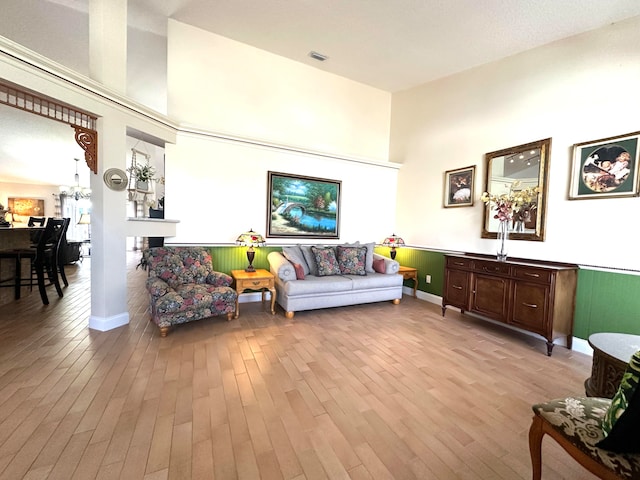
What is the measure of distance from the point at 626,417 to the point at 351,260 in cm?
363

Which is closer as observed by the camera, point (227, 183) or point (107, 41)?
point (107, 41)

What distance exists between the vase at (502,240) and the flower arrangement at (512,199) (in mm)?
124

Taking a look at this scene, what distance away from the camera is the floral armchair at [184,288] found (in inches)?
116

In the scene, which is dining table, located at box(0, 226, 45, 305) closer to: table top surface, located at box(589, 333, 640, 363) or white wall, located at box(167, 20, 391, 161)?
white wall, located at box(167, 20, 391, 161)

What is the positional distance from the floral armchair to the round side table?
3.34 m

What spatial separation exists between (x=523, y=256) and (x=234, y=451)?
12.9 feet

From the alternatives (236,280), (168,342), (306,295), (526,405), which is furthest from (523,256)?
(168,342)

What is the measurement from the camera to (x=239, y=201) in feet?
14.2

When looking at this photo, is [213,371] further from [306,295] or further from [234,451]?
[306,295]

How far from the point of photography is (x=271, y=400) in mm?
1938

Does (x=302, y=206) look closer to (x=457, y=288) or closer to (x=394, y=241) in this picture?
(x=394, y=241)

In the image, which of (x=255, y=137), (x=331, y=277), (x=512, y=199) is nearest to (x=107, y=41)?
(x=255, y=137)

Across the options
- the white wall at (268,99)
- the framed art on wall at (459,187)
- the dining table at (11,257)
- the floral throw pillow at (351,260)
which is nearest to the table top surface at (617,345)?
the framed art on wall at (459,187)

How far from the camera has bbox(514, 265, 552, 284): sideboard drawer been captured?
2.84 m
